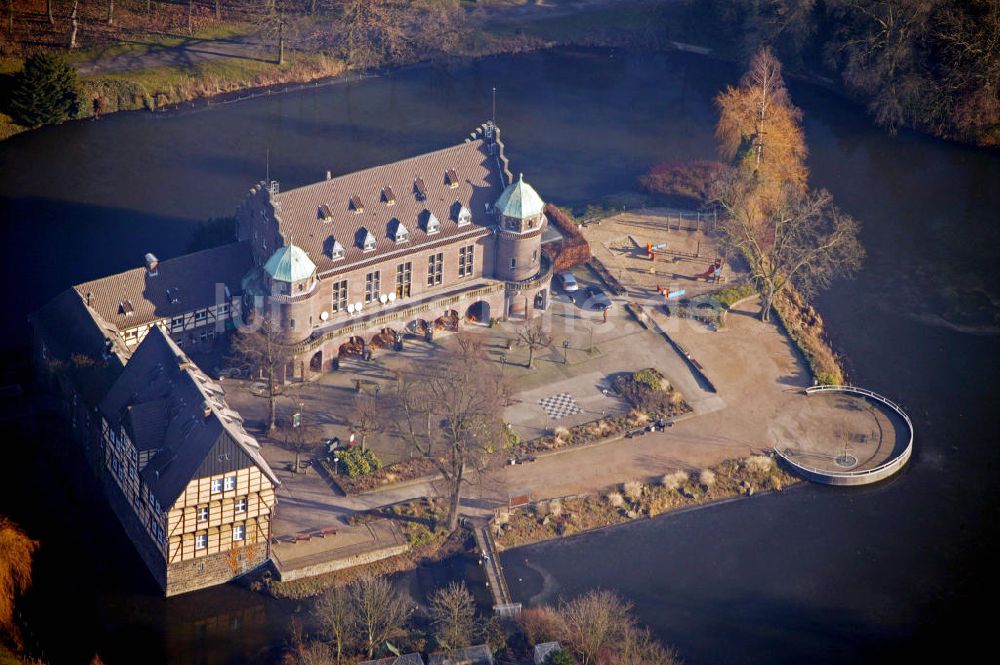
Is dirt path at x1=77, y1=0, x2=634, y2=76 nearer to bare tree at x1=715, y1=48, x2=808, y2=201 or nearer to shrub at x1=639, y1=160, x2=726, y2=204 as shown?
shrub at x1=639, y1=160, x2=726, y2=204

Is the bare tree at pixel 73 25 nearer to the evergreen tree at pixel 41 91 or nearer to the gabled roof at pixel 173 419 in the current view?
the evergreen tree at pixel 41 91

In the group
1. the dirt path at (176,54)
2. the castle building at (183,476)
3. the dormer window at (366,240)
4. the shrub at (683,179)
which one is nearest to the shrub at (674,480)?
the dormer window at (366,240)

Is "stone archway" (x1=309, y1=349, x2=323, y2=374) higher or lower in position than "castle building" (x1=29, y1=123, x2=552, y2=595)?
lower

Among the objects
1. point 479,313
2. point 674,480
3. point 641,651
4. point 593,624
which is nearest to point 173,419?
point 593,624

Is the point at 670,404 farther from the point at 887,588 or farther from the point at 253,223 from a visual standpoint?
the point at 253,223

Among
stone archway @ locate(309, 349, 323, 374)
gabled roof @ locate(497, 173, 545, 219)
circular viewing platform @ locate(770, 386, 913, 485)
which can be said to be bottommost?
circular viewing platform @ locate(770, 386, 913, 485)

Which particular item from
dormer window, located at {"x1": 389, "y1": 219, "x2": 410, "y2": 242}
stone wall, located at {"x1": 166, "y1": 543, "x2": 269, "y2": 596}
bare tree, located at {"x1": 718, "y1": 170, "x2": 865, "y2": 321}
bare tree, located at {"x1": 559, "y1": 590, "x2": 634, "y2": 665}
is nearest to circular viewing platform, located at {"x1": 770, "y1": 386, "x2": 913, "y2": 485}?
bare tree, located at {"x1": 718, "y1": 170, "x2": 865, "y2": 321}

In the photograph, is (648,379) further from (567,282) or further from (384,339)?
(384,339)
